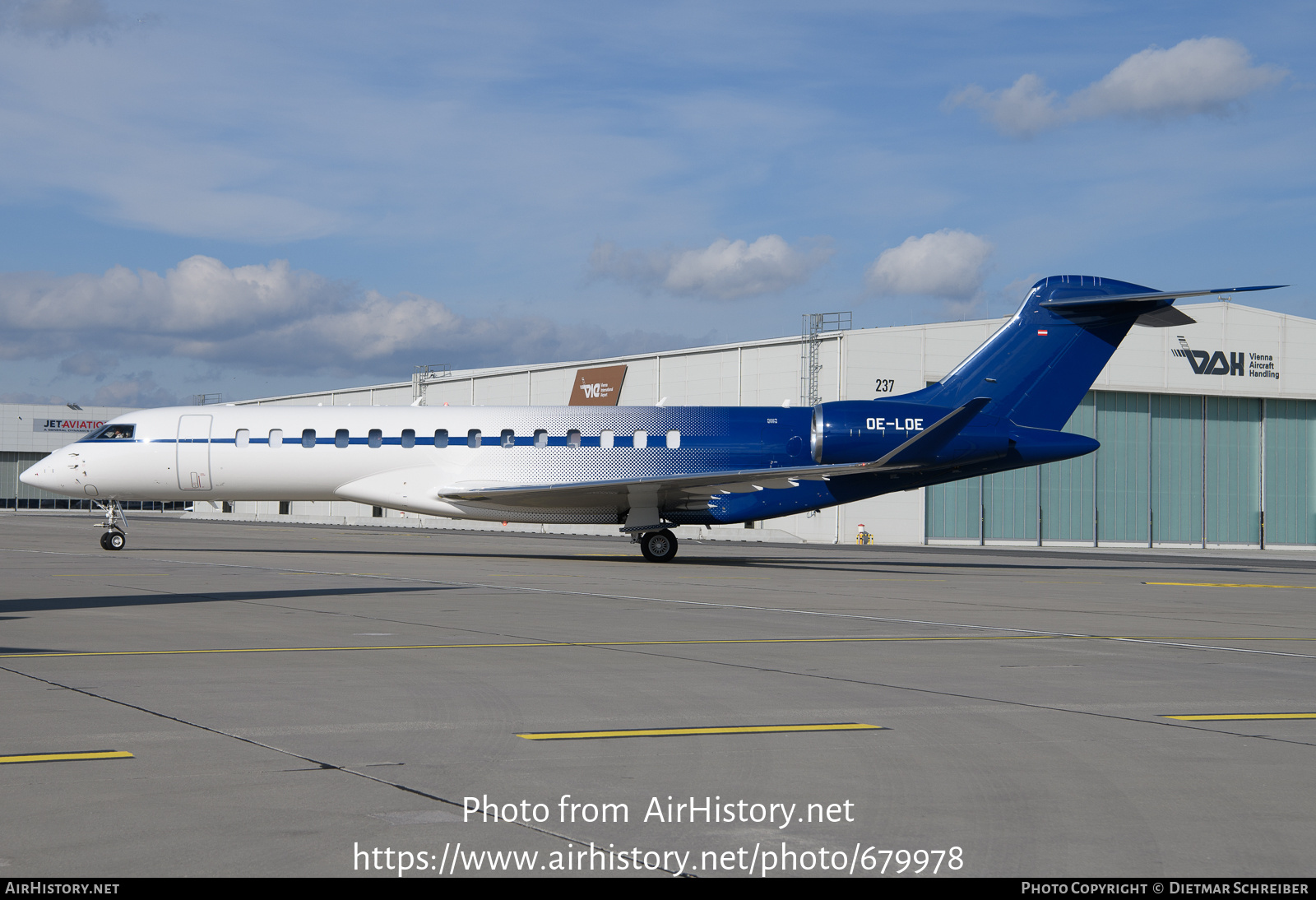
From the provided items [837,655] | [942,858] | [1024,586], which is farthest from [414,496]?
[942,858]

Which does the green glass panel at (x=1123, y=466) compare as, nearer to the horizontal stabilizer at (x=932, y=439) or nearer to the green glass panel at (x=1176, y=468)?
the green glass panel at (x=1176, y=468)

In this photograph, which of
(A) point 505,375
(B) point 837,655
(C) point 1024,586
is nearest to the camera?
(B) point 837,655

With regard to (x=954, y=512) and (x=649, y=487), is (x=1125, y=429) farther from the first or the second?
(x=649, y=487)

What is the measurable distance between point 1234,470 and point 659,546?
34.1 metres

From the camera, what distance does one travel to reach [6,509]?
4011 inches

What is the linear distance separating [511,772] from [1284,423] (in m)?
53.5

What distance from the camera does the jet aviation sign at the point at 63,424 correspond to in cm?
10556

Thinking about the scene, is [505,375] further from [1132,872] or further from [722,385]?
[1132,872]

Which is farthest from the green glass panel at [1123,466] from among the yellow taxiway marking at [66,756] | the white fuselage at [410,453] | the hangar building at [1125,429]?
the yellow taxiway marking at [66,756]

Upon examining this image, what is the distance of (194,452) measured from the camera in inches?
1106

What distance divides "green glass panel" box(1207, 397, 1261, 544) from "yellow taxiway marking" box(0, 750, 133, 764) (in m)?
51.4

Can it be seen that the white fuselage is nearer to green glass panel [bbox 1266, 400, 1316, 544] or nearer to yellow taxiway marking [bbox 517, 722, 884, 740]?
yellow taxiway marking [bbox 517, 722, 884, 740]

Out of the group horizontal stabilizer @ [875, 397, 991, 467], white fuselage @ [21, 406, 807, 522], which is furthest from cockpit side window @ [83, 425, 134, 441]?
horizontal stabilizer @ [875, 397, 991, 467]

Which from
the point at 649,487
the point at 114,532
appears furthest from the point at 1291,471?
the point at 114,532
